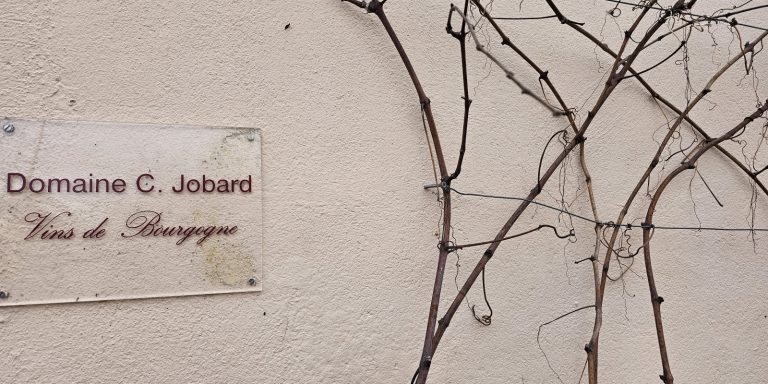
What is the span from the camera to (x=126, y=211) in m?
1.58

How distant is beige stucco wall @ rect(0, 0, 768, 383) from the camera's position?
158cm

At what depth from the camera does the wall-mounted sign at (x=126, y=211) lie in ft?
4.95

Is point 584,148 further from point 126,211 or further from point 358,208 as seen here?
point 126,211

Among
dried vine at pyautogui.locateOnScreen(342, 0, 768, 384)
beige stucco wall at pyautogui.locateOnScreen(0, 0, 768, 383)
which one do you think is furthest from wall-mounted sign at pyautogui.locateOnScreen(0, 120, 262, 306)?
dried vine at pyautogui.locateOnScreen(342, 0, 768, 384)

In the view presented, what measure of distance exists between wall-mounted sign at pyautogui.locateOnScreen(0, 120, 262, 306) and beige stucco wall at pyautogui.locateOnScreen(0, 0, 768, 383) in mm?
46

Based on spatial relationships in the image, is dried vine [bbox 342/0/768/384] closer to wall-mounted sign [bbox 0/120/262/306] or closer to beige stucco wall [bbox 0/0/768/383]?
beige stucco wall [bbox 0/0/768/383]

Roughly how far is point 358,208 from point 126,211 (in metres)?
0.68

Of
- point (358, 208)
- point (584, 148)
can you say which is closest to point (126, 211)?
point (358, 208)

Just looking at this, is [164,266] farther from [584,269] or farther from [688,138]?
[688,138]

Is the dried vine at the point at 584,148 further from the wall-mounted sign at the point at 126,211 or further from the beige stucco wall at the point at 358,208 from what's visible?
the wall-mounted sign at the point at 126,211

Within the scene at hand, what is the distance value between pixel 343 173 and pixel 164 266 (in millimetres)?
→ 596

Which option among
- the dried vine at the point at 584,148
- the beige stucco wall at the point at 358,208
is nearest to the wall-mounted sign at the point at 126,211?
the beige stucco wall at the point at 358,208

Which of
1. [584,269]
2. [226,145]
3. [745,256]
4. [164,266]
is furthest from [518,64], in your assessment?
[164,266]

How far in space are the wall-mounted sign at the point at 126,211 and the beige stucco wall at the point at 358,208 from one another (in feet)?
0.15
